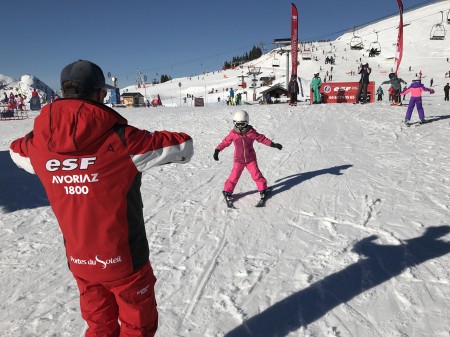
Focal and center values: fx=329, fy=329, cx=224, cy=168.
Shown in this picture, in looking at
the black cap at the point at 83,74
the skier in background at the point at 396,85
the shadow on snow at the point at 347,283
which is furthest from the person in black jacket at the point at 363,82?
the black cap at the point at 83,74

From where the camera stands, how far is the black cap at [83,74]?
155 centimetres

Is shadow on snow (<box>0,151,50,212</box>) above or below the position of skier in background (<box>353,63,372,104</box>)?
below

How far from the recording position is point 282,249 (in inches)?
149

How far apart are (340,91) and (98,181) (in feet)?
62.9

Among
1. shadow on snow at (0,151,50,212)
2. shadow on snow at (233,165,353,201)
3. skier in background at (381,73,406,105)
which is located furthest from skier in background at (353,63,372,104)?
shadow on snow at (0,151,50,212)

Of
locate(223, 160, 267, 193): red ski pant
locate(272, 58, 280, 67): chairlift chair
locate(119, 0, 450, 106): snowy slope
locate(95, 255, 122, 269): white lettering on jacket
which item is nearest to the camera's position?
locate(95, 255, 122, 269): white lettering on jacket

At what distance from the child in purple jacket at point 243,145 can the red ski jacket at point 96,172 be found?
133 inches

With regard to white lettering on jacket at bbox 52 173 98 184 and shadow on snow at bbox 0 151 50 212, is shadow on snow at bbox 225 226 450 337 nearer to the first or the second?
white lettering on jacket at bbox 52 173 98 184

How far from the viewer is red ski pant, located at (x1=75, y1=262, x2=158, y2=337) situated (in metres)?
1.70

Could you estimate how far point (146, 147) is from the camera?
158 centimetres

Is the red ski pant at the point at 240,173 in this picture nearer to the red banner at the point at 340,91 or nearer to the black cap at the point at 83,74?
the black cap at the point at 83,74

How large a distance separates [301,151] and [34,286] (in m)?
6.88

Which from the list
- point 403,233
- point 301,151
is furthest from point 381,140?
point 403,233

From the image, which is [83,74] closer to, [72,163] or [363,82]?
[72,163]
